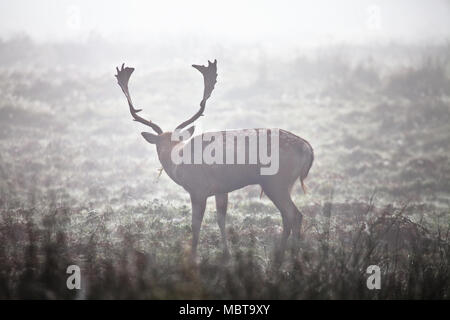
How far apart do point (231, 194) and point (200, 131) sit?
4.97 m

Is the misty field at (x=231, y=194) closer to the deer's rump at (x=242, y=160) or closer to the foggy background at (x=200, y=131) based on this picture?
the foggy background at (x=200, y=131)

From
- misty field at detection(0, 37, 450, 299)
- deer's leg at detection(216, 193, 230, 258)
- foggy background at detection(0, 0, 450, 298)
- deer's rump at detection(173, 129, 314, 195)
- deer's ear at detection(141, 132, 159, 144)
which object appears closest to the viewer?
misty field at detection(0, 37, 450, 299)

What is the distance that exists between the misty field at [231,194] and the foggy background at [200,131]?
0.05 metres

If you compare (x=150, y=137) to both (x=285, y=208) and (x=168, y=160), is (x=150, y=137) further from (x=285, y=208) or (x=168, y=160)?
(x=285, y=208)

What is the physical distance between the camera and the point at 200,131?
47.3 ft

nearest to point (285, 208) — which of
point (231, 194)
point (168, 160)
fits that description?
point (168, 160)

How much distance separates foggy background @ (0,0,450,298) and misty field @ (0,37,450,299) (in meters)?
0.05

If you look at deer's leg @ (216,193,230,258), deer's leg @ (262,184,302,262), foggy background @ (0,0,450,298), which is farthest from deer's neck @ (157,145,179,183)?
deer's leg @ (262,184,302,262)

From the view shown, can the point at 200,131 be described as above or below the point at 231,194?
above

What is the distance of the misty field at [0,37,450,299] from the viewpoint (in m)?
3.76

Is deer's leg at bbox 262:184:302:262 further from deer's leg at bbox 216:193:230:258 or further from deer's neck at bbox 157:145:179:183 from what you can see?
deer's neck at bbox 157:145:179:183

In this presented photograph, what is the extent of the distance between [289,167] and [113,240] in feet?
8.06

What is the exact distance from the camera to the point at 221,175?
239 inches
